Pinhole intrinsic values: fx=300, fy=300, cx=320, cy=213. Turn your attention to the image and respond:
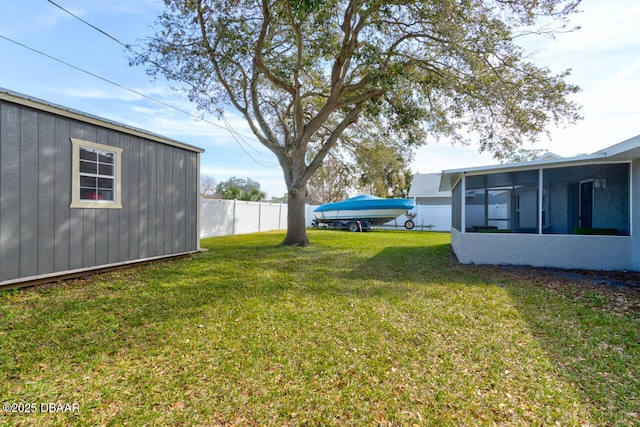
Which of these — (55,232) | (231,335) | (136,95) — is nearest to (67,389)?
(231,335)

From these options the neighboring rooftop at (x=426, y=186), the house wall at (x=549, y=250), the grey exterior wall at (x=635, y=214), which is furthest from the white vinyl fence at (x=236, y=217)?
the grey exterior wall at (x=635, y=214)

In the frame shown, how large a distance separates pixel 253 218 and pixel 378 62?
37.3ft

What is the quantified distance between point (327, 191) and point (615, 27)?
78.9 feet

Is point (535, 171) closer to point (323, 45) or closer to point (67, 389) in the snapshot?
point (323, 45)

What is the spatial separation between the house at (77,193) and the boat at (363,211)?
11.5m

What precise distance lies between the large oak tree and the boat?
6247mm

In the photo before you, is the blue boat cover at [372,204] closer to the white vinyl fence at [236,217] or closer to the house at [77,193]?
the white vinyl fence at [236,217]

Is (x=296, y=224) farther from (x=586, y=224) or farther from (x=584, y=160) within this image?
(x=586, y=224)

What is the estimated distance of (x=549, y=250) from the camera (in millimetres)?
7094

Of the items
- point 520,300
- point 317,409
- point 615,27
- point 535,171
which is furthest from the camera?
point 535,171

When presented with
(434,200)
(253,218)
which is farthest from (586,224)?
(253,218)

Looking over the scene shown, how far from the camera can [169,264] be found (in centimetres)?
699

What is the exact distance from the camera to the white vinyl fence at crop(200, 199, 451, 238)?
13133 millimetres

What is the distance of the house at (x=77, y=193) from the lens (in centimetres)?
458
